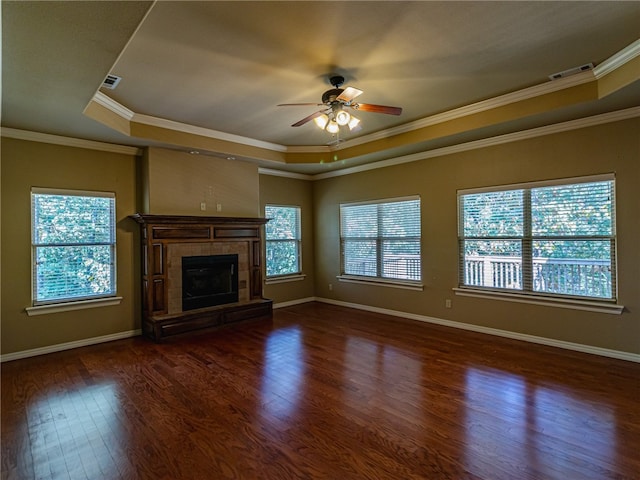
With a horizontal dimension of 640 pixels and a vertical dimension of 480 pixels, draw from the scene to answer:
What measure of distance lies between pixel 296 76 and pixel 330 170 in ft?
11.6

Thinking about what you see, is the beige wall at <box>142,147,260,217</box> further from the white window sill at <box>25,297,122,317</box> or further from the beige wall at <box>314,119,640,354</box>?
the beige wall at <box>314,119,640,354</box>

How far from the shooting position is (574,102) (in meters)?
3.55

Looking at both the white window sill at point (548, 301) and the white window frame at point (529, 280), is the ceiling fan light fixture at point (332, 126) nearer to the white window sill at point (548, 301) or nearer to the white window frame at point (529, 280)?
the white window frame at point (529, 280)

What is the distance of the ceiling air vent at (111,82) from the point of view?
333cm

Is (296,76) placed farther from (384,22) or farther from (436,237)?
(436,237)

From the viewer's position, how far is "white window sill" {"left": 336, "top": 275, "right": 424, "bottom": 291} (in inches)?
224

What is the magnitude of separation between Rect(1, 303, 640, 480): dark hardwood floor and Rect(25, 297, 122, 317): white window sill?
56 cm

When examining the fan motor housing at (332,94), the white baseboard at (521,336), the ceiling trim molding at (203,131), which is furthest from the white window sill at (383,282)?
the fan motor housing at (332,94)

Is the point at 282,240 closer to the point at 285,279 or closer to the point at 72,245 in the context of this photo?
the point at 285,279

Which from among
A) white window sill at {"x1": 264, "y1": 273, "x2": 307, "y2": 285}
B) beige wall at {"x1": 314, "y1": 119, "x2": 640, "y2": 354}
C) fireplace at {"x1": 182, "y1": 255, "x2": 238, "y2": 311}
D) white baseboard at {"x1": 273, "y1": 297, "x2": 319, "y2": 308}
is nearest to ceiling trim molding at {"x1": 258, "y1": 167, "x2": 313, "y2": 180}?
beige wall at {"x1": 314, "y1": 119, "x2": 640, "y2": 354}

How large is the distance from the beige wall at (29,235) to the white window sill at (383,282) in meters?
3.68

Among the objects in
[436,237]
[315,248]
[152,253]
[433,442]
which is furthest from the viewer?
[315,248]

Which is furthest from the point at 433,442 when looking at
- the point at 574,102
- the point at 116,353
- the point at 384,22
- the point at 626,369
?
the point at 116,353

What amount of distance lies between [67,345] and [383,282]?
15.8ft
